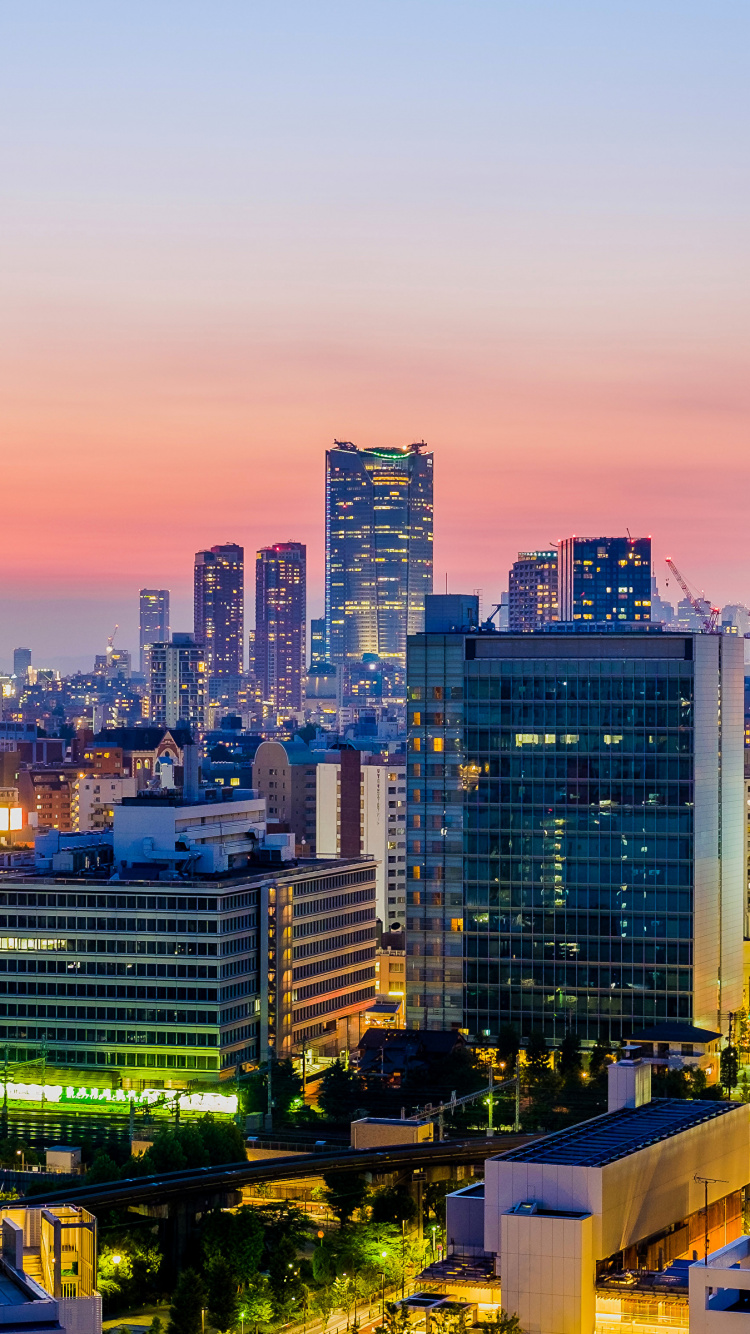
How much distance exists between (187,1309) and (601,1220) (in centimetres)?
1710

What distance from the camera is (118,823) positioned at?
5684 inches

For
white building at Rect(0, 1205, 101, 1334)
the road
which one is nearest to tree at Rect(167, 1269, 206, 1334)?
the road

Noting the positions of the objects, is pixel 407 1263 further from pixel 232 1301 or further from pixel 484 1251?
pixel 484 1251

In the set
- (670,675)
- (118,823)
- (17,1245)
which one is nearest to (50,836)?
(118,823)

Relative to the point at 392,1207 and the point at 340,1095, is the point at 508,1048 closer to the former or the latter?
the point at 340,1095

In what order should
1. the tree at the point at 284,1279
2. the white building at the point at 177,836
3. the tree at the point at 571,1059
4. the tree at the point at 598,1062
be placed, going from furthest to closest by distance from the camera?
the white building at the point at 177,836 → the tree at the point at 598,1062 → the tree at the point at 571,1059 → the tree at the point at 284,1279

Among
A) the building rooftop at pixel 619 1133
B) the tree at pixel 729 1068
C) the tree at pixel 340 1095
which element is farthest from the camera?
the tree at pixel 729 1068

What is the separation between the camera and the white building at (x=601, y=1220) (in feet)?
228

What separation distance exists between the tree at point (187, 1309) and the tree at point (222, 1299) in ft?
3.74

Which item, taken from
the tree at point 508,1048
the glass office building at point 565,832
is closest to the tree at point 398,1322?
the tree at point 508,1048

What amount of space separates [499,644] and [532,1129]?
118 feet

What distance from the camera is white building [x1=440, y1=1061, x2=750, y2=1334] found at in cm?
6956

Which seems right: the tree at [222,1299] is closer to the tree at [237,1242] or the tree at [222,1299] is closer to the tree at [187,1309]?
the tree at [187,1309]

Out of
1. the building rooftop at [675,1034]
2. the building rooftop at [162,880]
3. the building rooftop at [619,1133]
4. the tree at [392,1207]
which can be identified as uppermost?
the building rooftop at [162,880]
